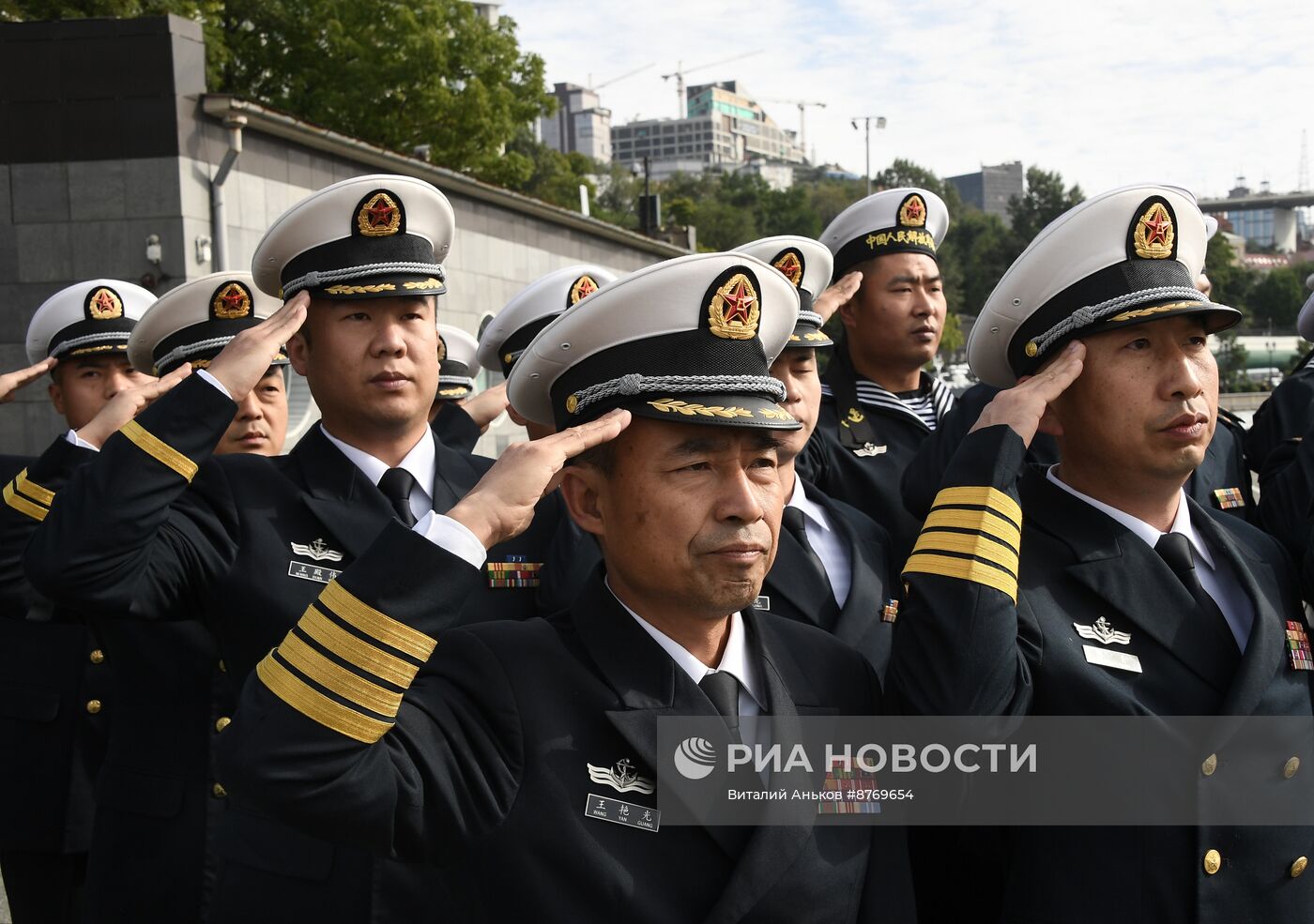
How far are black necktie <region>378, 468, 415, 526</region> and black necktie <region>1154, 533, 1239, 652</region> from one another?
5.94 feet

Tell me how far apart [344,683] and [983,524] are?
126 centimetres

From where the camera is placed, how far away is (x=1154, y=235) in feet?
9.82

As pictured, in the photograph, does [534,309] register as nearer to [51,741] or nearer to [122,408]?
[122,408]

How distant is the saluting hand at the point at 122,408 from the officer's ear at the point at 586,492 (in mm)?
1924

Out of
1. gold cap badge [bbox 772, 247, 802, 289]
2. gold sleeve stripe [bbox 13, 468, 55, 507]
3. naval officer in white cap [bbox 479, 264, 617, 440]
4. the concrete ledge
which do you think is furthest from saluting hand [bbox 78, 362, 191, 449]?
the concrete ledge

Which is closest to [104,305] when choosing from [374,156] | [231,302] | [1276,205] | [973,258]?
[231,302]

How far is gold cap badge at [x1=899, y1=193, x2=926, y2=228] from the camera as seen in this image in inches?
220

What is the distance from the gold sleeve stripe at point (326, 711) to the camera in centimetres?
201

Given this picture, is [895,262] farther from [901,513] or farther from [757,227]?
[757,227]

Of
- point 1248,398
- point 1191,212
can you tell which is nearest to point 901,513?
point 1191,212

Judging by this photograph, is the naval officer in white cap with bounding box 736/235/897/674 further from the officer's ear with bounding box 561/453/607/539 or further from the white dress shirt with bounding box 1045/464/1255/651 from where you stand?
the officer's ear with bounding box 561/453/607/539

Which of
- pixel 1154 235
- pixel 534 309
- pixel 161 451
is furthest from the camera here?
pixel 534 309

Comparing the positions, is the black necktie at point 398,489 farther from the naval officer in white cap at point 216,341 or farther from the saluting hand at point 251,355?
the naval officer in white cap at point 216,341

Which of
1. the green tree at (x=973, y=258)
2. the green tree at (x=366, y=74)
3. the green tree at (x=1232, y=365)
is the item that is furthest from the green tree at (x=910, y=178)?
the green tree at (x=366, y=74)
